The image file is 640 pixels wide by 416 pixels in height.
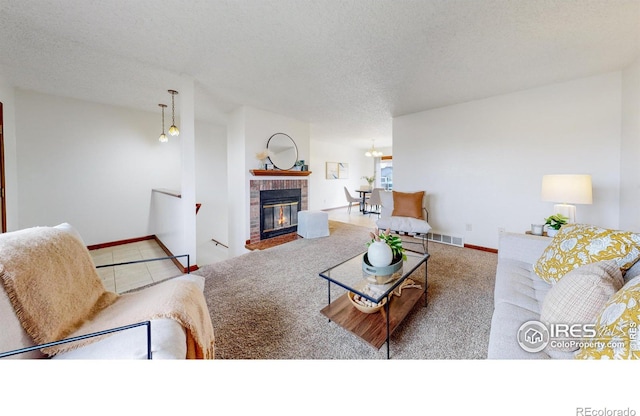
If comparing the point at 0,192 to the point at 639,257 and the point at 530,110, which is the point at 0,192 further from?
the point at 530,110

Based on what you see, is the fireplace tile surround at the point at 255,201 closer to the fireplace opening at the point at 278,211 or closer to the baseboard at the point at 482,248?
the fireplace opening at the point at 278,211

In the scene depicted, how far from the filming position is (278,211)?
4.28m

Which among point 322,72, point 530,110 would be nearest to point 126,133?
point 322,72

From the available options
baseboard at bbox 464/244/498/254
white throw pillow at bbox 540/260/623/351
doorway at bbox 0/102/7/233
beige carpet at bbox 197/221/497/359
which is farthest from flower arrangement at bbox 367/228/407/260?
doorway at bbox 0/102/7/233

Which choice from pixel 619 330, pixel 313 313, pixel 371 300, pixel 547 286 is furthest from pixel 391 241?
pixel 619 330

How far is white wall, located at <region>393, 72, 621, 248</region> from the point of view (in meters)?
2.54

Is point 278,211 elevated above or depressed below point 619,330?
above

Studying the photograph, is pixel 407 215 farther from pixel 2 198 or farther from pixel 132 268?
pixel 2 198

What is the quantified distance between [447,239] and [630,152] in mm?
2127

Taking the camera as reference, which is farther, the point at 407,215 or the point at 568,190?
the point at 407,215

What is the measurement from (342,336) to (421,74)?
114 inches

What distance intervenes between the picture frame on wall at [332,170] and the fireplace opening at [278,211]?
9.93 feet

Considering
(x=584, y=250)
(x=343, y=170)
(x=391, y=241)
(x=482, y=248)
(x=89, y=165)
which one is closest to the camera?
(x=584, y=250)

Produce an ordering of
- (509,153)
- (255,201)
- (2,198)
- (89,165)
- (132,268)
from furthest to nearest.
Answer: (255,201) < (89,165) < (509,153) < (132,268) < (2,198)
